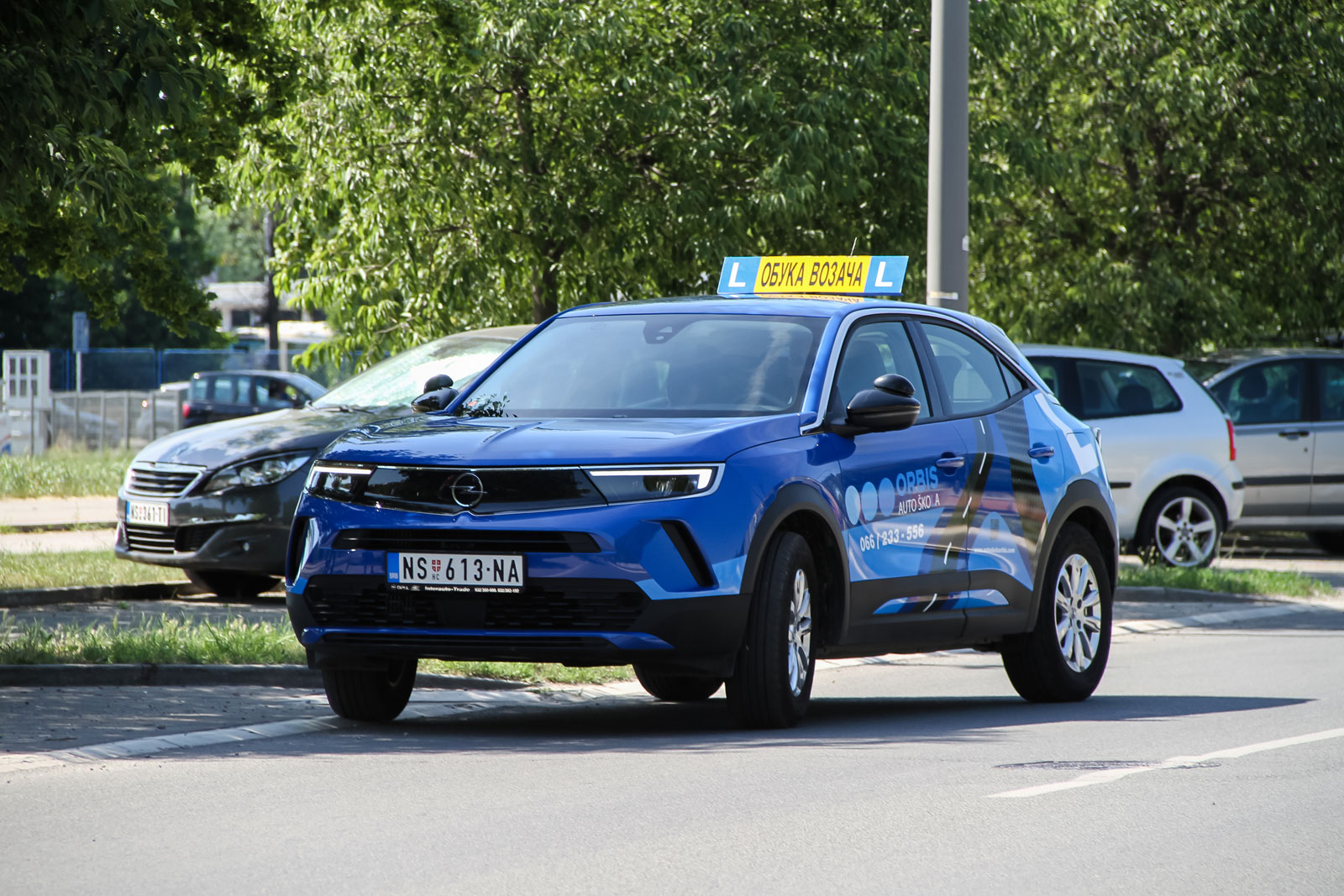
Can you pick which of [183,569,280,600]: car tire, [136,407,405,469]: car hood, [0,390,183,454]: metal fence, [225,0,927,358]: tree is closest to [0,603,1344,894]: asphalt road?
[136,407,405,469]: car hood

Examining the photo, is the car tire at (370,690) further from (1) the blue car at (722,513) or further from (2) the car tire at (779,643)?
(2) the car tire at (779,643)

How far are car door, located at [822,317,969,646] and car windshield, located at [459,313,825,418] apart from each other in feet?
0.84

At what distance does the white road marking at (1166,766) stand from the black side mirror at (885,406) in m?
1.66

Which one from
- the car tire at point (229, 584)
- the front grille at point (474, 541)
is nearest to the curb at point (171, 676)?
the front grille at point (474, 541)

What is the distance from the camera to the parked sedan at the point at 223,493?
484 inches

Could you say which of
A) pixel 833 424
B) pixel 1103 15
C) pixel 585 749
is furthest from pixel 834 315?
pixel 1103 15

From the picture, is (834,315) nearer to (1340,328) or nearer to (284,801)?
(284,801)

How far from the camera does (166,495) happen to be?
41.1 feet

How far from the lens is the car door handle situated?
8.65m

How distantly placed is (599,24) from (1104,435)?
526 centimetres

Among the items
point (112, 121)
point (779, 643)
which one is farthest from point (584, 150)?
point (779, 643)

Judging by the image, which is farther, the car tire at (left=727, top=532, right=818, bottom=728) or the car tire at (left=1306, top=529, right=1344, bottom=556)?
the car tire at (left=1306, top=529, right=1344, bottom=556)

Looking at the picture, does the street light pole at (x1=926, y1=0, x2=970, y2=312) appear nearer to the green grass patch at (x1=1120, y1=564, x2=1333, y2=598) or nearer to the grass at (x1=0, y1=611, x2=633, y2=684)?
the green grass patch at (x1=1120, y1=564, x2=1333, y2=598)

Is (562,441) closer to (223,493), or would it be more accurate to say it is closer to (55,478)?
(223,493)
